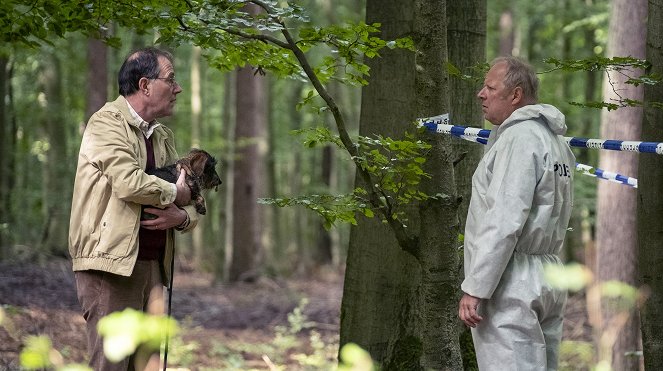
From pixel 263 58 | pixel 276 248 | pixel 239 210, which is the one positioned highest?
pixel 263 58

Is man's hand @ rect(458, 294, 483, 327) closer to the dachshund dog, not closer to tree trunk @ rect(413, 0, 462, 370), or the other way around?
tree trunk @ rect(413, 0, 462, 370)

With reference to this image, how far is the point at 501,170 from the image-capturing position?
3.59 m

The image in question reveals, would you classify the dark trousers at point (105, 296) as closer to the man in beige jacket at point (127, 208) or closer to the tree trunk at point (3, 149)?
the man in beige jacket at point (127, 208)

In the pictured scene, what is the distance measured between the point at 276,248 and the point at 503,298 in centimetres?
2504

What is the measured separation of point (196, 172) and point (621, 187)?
618 cm

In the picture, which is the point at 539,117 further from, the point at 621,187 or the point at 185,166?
the point at 621,187

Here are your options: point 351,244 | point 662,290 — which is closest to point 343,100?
point 351,244

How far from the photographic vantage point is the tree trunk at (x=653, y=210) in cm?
447

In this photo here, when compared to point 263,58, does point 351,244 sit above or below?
below

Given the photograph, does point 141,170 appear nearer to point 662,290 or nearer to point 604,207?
point 662,290

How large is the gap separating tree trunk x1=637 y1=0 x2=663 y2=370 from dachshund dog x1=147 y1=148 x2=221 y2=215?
2.39 meters

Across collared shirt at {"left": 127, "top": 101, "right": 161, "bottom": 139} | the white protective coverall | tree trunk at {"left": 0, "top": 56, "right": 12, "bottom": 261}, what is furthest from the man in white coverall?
tree trunk at {"left": 0, "top": 56, "right": 12, "bottom": 261}

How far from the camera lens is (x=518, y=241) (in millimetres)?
3596

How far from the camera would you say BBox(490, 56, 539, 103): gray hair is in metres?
3.80
